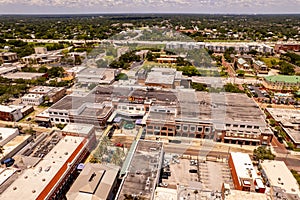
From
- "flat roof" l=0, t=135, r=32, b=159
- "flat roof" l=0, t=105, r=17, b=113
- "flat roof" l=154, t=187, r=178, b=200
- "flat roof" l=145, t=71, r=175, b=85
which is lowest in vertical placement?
"flat roof" l=0, t=135, r=32, b=159

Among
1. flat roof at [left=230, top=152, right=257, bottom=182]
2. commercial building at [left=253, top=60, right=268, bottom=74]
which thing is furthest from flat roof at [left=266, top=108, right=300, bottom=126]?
commercial building at [left=253, top=60, right=268, bottom=74]

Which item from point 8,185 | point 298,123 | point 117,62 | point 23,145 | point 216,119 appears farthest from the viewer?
point 117,62

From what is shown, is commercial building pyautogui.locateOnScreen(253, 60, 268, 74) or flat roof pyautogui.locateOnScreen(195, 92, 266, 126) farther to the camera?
commercial building pyautogui.locateOnScreen(253, 60, 268, 74)

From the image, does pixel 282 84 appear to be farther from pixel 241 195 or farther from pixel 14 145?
pixel 14 145

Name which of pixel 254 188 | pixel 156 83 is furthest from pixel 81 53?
pixel 254 188

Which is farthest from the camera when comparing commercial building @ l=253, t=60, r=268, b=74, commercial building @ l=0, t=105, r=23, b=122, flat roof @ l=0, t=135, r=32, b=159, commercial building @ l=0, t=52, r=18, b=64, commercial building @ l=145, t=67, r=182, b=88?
commercial building @ l=0, t=52, r=18, b=64

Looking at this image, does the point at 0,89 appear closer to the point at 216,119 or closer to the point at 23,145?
the point at 23,145

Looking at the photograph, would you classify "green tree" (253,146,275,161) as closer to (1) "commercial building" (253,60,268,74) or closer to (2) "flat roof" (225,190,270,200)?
(2) "flat roof" (225,190,270,200)
